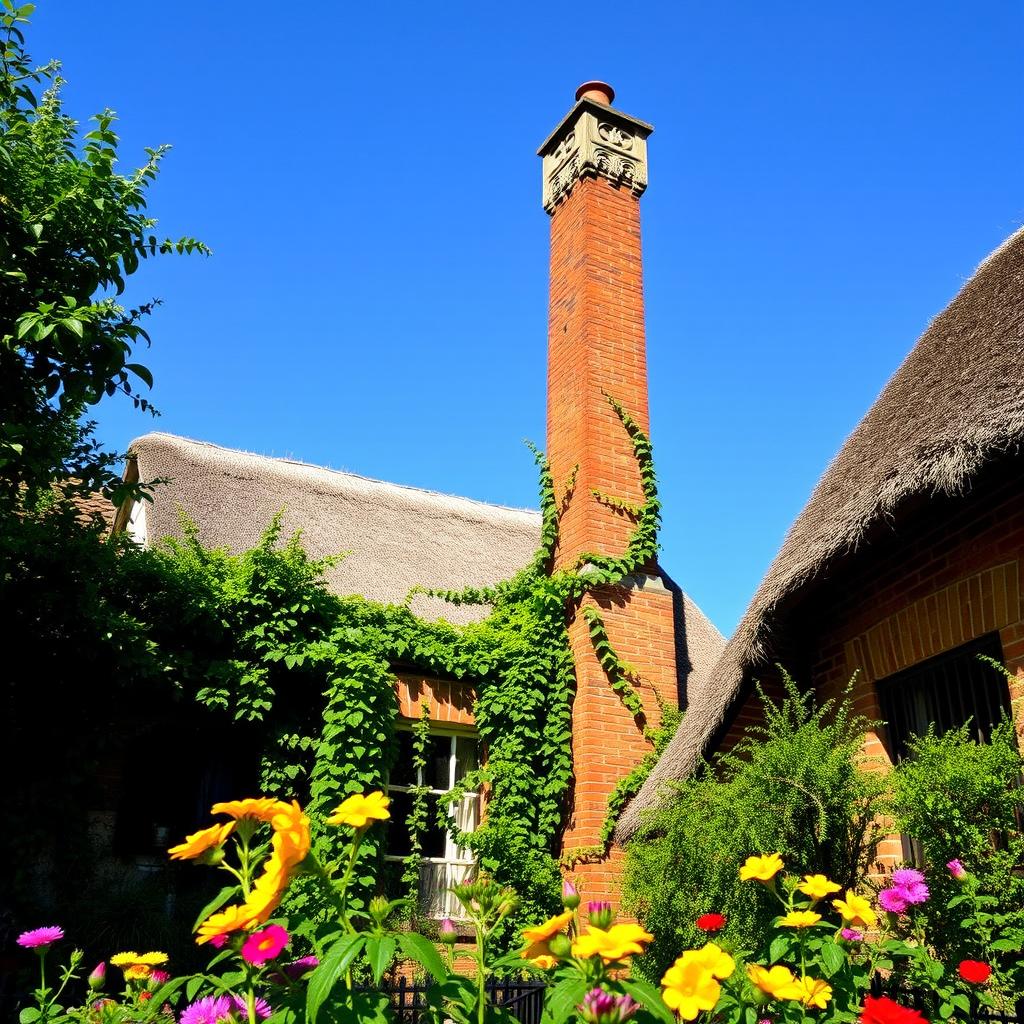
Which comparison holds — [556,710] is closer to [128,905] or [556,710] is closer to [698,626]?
[128,905]

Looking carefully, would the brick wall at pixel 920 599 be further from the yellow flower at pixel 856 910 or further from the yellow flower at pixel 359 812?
the yellow flower at pixel 359 812

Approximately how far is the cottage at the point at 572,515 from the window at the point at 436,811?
0.02 meters

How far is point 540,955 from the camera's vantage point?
6.66ft

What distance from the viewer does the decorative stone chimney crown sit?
372 inches

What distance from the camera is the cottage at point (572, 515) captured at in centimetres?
780

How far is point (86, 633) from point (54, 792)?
4.10 feet

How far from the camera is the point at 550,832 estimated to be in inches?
299

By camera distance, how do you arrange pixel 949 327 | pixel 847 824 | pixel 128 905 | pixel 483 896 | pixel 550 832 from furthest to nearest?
pixel 550 832
pixel 128 905
pixel 949 327
pixel 847 824
pixel 483 896

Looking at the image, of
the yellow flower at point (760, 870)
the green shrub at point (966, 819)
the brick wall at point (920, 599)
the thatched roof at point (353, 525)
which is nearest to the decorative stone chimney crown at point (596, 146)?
the thatched roof at point (353, 525)

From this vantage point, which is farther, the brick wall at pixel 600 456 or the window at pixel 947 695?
the brick wall at pixel 600 456

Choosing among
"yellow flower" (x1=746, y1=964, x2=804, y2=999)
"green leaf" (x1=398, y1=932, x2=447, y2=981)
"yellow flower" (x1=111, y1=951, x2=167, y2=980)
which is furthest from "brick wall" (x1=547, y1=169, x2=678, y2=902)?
"green leaf" (x1=398, y1=932, x2=447, y2=981)

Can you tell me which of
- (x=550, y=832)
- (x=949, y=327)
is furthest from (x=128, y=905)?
(x=949, y=327)

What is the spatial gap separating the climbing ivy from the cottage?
0.55ft

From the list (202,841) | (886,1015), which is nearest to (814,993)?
(886,1015)
